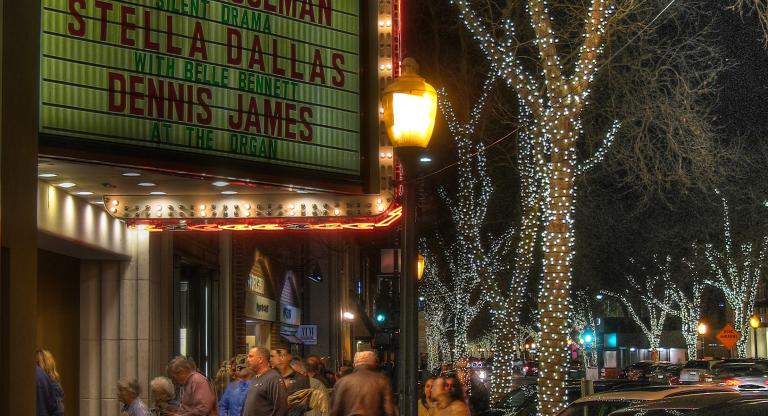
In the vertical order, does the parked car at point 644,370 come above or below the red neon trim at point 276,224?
below

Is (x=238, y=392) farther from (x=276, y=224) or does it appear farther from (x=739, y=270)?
(x=739, y=270)

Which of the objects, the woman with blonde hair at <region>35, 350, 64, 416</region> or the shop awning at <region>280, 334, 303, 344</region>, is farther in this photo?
the shop awning at <region>280, 334, 303, 344</region>

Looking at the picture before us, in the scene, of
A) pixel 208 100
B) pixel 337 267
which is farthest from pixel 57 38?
pixel 337 267

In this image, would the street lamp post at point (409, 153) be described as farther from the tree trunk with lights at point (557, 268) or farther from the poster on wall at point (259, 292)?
the poster on wall at point (259, 292)

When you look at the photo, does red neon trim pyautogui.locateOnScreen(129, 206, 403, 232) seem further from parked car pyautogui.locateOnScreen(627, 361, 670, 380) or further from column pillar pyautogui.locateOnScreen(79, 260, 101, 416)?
parked car pyautogui.locateOnScreen(627, 361, 670, 380)

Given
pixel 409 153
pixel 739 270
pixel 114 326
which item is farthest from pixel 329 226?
pixel 739 270

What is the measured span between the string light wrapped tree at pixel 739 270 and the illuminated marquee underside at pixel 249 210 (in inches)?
1244

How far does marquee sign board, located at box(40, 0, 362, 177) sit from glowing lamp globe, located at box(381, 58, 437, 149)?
2.65 m

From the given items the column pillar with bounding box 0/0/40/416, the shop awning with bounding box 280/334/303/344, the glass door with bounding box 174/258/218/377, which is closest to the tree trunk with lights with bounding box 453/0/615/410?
the glass door with bounding box 174/258/218/377

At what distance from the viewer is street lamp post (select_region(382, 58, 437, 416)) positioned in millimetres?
9898

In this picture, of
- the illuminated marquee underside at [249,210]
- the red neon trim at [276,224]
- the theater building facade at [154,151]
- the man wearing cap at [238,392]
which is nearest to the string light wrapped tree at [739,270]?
the red neon trim at [276,224]

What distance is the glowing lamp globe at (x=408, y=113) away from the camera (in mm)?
9961

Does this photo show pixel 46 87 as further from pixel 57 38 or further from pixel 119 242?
pixel 119 242

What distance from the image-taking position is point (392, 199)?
1441 centimetres
